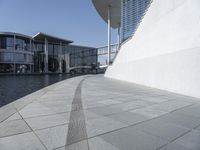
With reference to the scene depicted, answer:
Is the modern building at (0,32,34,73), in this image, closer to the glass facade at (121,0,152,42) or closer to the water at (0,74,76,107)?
the water at (0,74,76,107)

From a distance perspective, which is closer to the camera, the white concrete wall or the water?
the white concrete wall

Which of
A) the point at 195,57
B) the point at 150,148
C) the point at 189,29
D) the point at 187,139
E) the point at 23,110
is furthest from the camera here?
the point at 189,29

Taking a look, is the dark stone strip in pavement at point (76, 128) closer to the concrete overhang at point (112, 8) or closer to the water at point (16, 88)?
the water at point (16, 88)

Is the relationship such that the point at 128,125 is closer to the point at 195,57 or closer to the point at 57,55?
the point at 195,57

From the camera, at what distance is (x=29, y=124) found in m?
3.60

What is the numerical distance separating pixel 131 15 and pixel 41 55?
5562 cm

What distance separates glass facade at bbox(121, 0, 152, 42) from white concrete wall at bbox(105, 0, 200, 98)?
5.39 m

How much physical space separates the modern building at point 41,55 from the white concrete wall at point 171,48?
2073 inches

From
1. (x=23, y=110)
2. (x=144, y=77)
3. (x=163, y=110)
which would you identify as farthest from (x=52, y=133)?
(x=144, y=77)

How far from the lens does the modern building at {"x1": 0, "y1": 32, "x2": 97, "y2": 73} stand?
56.7 meters

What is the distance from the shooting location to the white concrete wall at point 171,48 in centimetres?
782

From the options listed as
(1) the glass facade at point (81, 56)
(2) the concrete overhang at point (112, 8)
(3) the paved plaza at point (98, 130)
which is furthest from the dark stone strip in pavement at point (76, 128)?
(1) the glass facade at point (81, 56)

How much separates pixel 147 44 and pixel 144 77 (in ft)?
8.07

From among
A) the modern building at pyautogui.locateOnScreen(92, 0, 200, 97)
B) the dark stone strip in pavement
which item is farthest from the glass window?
the dark stone strip in pavement
